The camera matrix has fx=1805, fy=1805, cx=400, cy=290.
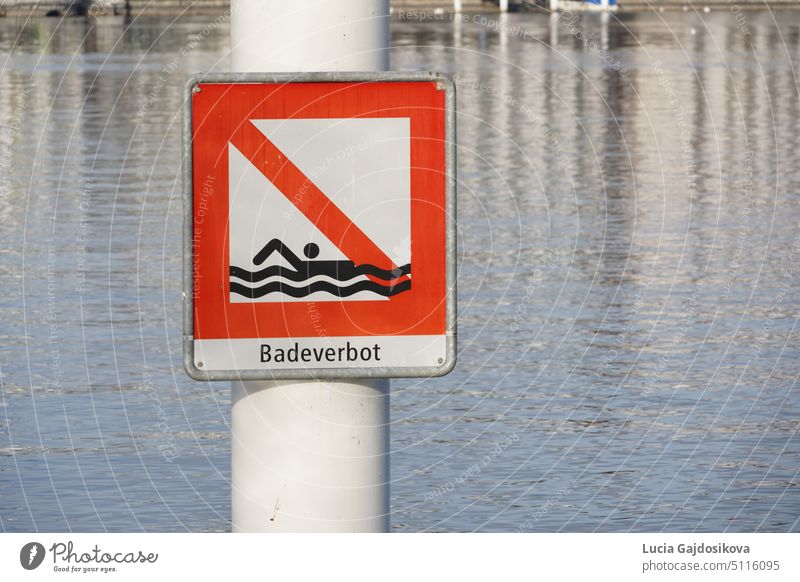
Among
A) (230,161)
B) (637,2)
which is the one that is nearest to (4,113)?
(230,161)

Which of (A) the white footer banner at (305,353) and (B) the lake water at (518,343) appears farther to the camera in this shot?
(B) the lake water at (518,343)

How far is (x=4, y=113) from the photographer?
3281 centimetres

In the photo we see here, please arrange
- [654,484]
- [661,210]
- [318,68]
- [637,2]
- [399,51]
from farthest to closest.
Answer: [637,2], [399,51], [661,210], [654,484], [318,68]

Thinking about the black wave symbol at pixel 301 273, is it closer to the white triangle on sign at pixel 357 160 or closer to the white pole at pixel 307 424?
the white triangle on sign at pixel 357 160

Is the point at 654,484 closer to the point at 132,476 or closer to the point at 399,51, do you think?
the point at 132,476

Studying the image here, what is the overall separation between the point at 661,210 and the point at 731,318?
238 inches

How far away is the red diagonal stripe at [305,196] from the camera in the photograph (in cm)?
276

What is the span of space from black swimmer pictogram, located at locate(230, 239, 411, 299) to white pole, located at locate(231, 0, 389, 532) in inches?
5.9

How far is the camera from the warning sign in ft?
9.02

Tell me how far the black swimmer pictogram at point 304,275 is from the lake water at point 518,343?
16.8 feet

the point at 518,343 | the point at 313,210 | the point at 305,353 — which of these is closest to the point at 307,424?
the point at 305,353

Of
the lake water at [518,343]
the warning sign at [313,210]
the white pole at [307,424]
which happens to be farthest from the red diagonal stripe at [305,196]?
the lake water at [518,343]

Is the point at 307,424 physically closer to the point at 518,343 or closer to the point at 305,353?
the point at 305,353

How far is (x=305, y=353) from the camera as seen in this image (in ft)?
9.19
